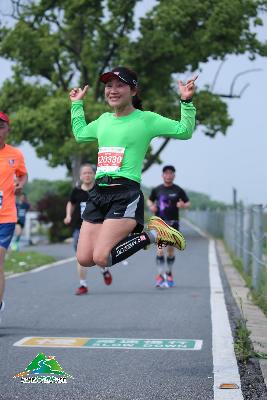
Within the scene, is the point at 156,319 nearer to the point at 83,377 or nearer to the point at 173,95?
the point at 83,377

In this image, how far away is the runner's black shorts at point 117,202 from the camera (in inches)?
237

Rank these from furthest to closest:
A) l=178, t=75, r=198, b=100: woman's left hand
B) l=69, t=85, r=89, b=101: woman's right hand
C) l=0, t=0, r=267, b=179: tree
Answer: l=0, t=0, r=267, b=179: tree
l=69, t=85, r=89, b=101: woman's right hand
l=178, t=75, r=198, b=100: woman's left hand

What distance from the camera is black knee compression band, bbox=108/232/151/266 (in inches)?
237

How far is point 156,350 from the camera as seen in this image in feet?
22.6

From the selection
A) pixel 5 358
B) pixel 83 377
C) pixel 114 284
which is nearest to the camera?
pixel 83 377

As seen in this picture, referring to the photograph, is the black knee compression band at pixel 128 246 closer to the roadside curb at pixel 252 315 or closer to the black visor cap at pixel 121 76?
the black visor cap at pixel 121 76

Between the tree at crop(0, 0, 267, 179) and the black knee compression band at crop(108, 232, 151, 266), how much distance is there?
2877cm

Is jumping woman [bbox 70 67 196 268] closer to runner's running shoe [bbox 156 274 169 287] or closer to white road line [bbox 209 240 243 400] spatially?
white road line [bbox 209 240 243 400]

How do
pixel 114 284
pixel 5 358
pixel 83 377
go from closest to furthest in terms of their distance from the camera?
1. pixel 83 377
2. pixel 5 358
3. pixel 114 284

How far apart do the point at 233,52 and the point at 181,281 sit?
25893 mm

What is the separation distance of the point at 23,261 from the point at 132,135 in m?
13.5

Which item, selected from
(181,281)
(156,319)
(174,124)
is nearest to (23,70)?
(181,281)

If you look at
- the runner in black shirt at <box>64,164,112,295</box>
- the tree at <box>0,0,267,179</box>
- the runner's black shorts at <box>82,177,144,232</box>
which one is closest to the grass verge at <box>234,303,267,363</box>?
the runner's black shorts at <box>82,177,144,232</box>

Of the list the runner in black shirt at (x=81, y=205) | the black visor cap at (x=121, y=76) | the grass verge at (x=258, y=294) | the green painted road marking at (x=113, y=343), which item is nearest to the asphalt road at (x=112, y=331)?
the green painted road marking at (x=113, y=343)
